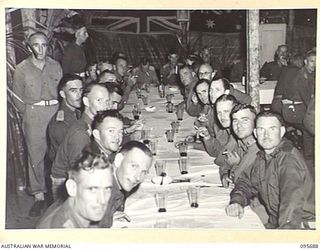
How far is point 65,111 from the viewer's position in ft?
3.22

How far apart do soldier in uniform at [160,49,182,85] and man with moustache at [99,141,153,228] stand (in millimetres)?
99

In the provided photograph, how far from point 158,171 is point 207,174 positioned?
0.22 ft

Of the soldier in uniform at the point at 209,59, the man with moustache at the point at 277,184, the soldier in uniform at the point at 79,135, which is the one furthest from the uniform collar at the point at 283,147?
the soldier in uniform at the point at 79,135

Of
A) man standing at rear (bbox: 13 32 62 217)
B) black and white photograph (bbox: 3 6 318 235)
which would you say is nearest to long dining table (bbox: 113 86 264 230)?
black and white photograph (bbox: 3 6 318 235)

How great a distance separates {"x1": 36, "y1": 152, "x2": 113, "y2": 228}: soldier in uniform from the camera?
945 mm

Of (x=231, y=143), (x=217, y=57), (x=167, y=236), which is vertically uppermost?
(x=217, y=57)

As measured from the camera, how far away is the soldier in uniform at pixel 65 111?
98 centimetres

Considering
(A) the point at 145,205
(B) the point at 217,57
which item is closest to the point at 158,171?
(A) the point at 145,205

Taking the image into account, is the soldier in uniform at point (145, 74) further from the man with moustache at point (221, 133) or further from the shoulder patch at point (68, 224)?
the shoulder patch at point (68, 224)

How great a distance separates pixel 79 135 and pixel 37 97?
0.08 m

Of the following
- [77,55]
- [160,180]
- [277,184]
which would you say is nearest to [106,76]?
[77,55]

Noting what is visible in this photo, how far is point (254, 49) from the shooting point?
985mm

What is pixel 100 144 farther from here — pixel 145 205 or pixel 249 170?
pixel 249 170

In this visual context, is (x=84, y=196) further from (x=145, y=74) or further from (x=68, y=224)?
(x=145, y=74)
